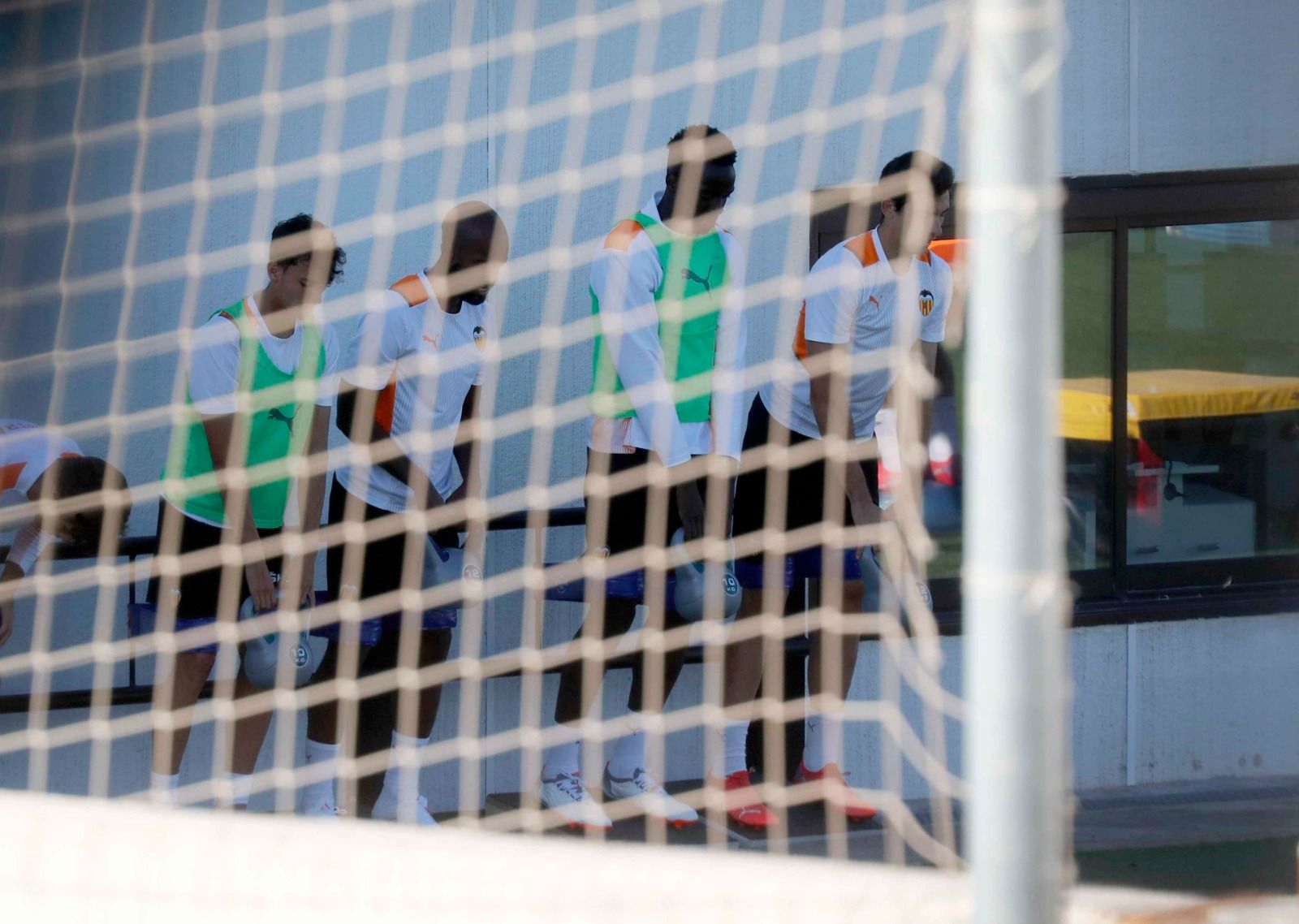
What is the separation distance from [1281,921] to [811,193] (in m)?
3.26

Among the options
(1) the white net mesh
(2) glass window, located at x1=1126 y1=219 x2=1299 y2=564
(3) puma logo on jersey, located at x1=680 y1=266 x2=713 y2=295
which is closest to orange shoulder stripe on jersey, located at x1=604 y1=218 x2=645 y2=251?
(1) the white net mesh

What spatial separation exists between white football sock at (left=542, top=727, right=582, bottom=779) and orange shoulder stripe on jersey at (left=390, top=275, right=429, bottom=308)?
1.21 metres

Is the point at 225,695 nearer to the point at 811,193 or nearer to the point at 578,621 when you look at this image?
the point at 578,621

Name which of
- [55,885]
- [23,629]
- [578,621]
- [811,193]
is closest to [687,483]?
[578,621]

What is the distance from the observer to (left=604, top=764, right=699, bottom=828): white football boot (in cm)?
463

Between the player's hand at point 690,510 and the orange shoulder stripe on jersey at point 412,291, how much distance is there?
823 mm

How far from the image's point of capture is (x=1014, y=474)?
6.43ft

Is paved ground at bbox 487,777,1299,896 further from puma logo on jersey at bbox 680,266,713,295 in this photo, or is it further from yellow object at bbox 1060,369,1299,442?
puma logo on jersey at bbox 680,266,713,295

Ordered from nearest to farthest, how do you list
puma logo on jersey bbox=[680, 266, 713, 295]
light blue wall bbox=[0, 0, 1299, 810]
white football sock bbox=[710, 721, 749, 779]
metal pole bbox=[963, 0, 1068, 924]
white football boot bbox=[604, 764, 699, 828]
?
metal pole bbox=[963, 0, 1068, 924] → puma logo on jersey bbox=[680, 266, 713, 295] → white football boot bbox=[604, 764, 699, 828] → white football sock bbox=[710, 721, 749, 779] → light blue wall bbox=[0, 0, 1299, 810]

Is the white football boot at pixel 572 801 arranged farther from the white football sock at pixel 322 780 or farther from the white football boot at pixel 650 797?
the white football sock at pixel 322 780

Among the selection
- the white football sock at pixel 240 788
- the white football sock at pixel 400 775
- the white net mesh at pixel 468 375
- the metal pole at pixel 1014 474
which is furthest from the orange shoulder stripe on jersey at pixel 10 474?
the metal pole at pixel 1014 474

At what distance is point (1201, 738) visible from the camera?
5609 millimetres

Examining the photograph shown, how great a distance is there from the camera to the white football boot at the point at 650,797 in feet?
15.2

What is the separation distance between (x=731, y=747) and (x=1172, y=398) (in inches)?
82.6
